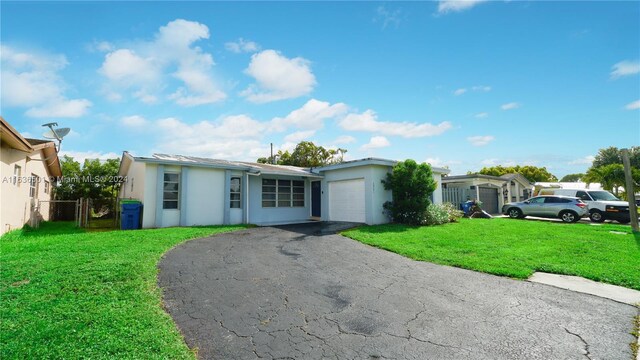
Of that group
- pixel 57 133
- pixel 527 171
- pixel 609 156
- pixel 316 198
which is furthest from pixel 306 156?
pixel 609 156

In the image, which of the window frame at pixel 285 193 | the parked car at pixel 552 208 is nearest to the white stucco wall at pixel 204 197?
the window frame at pixel 285 193

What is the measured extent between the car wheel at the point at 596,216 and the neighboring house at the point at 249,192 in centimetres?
773

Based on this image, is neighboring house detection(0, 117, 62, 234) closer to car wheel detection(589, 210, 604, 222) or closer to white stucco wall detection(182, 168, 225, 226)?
white stucco wall detection(182, 168, 225, 226)

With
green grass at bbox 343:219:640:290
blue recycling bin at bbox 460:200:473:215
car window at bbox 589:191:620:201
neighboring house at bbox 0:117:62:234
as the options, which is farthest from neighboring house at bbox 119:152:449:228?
car window at bbox 589:191:620:201

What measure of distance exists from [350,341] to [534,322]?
260cm

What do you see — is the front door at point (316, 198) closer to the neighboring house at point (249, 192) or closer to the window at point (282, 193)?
the neighboring house at point (249, 192)

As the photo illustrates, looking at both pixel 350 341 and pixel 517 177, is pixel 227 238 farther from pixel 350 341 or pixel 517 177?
pixel 517 177

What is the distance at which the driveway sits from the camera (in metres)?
3.27

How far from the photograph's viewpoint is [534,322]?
13.0ft

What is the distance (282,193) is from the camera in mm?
16344

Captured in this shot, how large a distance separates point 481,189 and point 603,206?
21.9ft

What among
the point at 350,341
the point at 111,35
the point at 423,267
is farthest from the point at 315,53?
the point at 350,341

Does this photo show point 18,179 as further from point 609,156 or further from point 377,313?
point 609,156

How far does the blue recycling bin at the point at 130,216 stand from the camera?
1192 cm
